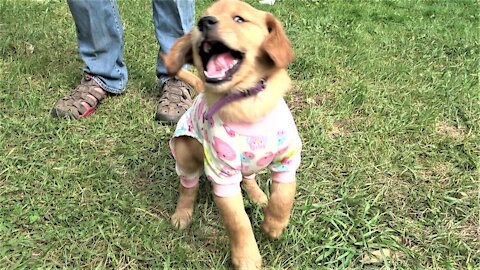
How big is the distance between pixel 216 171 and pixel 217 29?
529mm

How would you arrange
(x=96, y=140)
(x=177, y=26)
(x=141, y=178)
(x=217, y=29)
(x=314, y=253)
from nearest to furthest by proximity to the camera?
(x=217, y=29) → (x=314, y=253) → (x=141, y=178) → (x=96, y=140) → (x=177, y=26)

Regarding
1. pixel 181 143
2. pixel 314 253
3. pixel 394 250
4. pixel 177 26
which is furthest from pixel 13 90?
pixel 394 250

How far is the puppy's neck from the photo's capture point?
1801 mm

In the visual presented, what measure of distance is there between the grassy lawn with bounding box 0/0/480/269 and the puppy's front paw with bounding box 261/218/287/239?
0.08 metres

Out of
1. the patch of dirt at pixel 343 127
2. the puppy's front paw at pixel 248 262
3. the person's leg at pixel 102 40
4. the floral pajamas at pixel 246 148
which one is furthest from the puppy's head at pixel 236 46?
the person's leg at pixel 102 40

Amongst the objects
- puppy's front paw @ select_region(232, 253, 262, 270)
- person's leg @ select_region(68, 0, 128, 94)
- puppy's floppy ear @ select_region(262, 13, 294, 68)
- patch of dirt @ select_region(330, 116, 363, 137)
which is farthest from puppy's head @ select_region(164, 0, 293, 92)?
person's leg @ select_region(68, 0, 128, 94)

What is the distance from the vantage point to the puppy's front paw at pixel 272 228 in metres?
2.00

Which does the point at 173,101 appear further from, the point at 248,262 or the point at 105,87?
the point at 248,262

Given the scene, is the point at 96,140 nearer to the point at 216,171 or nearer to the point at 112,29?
the point at 112,29

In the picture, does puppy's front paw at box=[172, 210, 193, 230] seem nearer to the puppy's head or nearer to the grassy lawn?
the grassy lawn

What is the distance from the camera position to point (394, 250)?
6.80ft

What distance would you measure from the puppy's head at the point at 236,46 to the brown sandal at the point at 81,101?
1460 mm

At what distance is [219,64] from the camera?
5.84 feet

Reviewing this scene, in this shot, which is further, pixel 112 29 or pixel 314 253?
pixel 112 29
